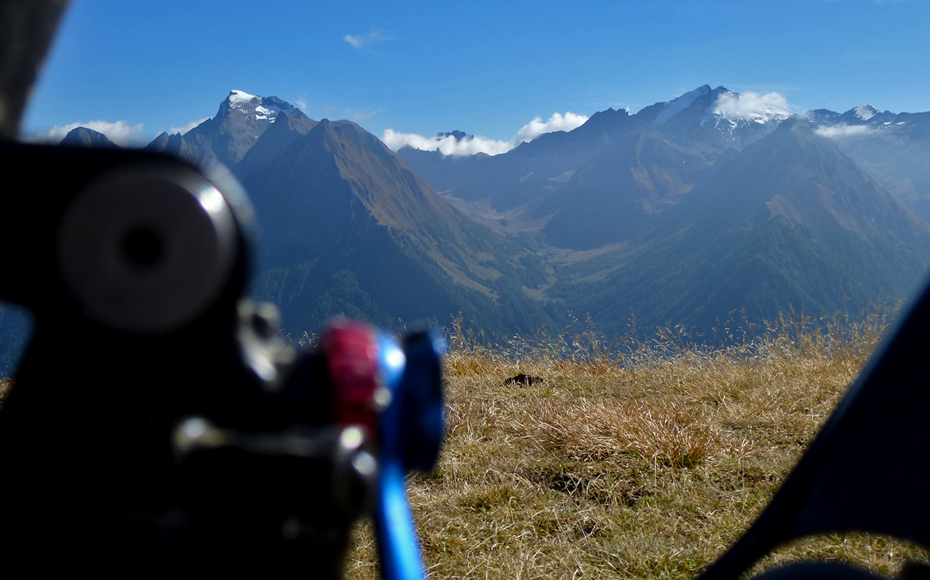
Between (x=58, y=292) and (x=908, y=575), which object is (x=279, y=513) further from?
(x=908, y=575)

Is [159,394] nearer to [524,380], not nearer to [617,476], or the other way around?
Result: [617,476]

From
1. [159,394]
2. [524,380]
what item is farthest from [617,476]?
[159,394]

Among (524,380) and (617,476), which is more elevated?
(524,380)

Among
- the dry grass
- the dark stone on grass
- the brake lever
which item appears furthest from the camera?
the dark stone on grass

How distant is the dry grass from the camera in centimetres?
268

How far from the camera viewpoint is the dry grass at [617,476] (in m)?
2.68

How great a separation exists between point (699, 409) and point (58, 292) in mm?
4966

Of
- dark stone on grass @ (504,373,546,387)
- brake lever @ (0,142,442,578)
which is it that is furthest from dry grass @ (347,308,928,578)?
brake lever @ (0,142,442,578)

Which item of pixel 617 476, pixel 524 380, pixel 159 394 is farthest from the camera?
pixel 524 380

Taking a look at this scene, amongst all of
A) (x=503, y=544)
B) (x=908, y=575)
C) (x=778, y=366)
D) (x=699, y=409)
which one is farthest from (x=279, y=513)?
(x=778, y=366)

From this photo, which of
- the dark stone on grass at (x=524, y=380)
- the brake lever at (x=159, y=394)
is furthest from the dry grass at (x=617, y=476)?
the brake lever at (x=159, y=394)

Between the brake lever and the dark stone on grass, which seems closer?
the brake lever

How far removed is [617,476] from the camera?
3506 millimetres

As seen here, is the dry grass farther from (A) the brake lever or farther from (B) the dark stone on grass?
(A) the brake lever
